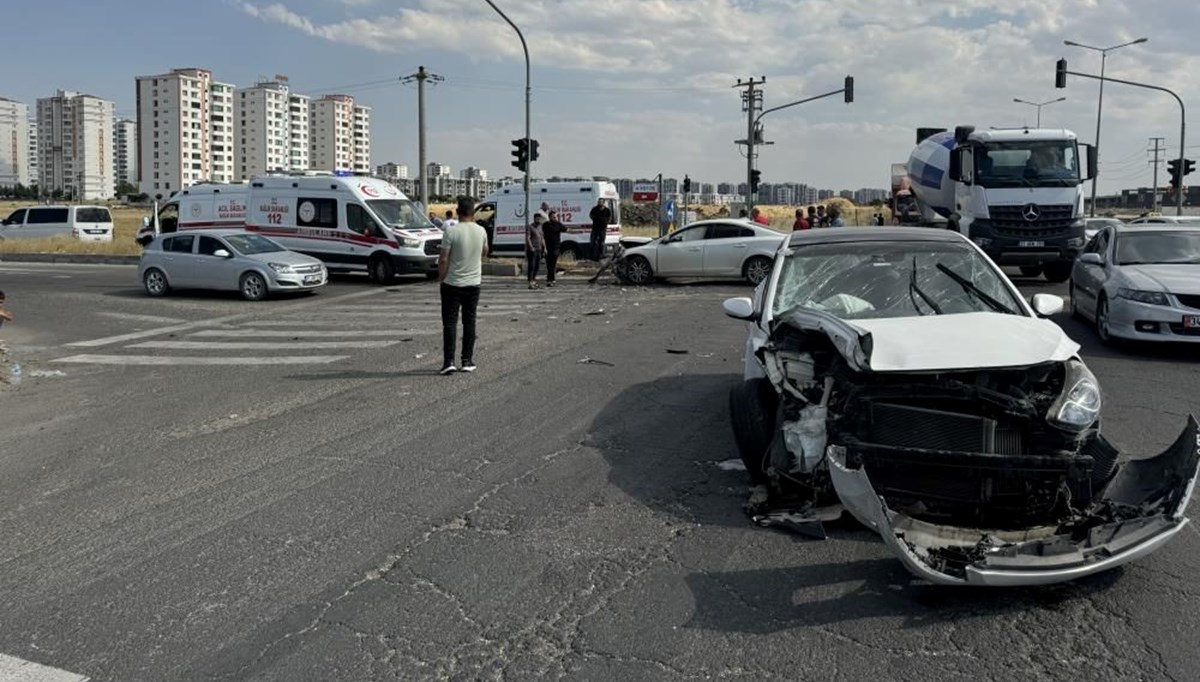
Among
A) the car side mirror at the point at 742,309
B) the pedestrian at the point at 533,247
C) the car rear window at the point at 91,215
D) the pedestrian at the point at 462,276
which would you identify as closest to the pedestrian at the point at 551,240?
the pedestrian at the point at 533,247

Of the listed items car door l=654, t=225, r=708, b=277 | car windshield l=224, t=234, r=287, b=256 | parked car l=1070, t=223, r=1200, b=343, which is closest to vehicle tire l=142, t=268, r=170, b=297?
car windshield l=224, t=234, r=287, b=256

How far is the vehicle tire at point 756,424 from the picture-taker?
5613mm

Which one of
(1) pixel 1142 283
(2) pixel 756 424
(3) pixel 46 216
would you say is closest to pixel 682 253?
(1) pixel 1142 283

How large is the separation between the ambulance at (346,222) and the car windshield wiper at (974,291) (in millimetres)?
17521

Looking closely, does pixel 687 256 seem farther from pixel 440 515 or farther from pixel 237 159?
pixel 237 159

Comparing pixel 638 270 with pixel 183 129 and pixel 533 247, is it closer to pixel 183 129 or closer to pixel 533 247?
pixel 533 247

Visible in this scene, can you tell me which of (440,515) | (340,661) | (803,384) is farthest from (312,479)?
(803,384)

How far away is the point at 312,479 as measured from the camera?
6285 mm

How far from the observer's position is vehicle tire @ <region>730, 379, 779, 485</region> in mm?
5613

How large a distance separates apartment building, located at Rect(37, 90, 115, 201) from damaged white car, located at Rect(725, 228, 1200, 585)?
139907 millimetres

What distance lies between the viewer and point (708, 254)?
2191cm

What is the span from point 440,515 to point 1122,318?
934 cm

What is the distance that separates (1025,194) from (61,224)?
3523 cm

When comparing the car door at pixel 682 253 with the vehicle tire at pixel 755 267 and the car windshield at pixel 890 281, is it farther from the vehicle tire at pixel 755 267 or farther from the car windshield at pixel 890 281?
the car windshield at pixel 890 281
